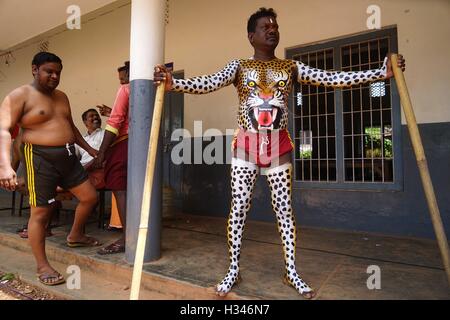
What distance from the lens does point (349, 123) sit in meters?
4.44

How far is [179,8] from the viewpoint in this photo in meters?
5.84

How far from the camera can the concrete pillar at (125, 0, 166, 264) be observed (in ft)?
10.00

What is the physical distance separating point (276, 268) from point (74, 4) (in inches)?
219

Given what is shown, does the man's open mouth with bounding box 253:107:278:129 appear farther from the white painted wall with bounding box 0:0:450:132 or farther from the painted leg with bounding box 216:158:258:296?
the white painted wall with bounding box 0:0:450:132

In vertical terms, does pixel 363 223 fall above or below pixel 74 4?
below

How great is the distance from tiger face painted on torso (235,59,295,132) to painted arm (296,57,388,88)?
0.37 feet

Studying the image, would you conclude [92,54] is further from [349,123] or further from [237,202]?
[237,202]

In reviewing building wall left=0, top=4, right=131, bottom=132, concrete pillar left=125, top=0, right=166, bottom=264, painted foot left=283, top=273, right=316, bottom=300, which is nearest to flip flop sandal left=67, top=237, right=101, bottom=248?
concrete pillar left=125, top=0, right=166, bottom=264

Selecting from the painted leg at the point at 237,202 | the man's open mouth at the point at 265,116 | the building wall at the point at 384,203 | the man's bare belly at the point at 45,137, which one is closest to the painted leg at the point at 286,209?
the painted leg at the point at 237,202

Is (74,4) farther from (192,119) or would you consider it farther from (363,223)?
(363,223)

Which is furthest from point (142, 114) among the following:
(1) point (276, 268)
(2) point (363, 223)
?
(2) point (363, 223)
